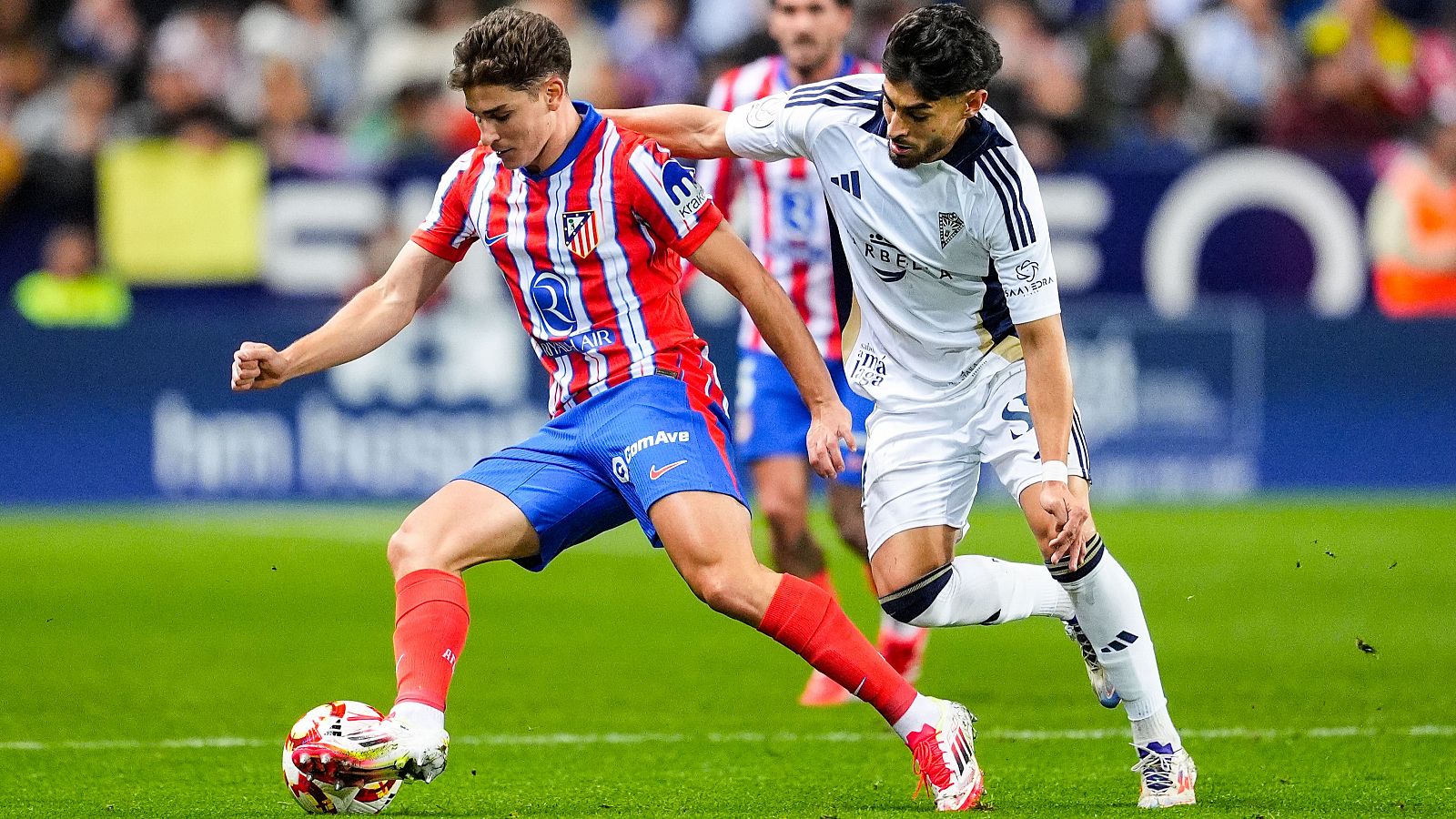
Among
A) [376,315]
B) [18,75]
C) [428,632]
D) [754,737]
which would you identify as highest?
[376,315]

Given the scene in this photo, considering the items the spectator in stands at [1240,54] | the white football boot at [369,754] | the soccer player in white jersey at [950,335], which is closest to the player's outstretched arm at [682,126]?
the soccer player in white jersey at [950,335]

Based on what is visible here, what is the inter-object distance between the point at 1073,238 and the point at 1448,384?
2735 mm

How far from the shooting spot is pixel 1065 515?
5367mm

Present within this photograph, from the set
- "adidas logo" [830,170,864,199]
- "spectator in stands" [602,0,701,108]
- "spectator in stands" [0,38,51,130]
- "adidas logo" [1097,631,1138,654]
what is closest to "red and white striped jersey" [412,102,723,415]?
"adidas logo" [830,170,864,199]

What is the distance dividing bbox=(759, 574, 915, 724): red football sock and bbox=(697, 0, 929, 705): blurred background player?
2129 mm

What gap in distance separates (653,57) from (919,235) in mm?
11101

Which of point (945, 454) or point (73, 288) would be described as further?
point (73, 288)

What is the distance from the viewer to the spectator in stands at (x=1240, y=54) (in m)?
16.6

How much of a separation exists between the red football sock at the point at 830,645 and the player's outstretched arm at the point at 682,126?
1.31 m

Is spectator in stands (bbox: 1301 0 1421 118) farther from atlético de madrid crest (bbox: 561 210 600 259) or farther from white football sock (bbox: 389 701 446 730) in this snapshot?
white football sock (bbox: 389 701 446 730)

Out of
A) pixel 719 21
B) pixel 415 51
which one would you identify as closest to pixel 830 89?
pixel 415 51

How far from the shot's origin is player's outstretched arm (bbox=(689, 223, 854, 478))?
18.8ft

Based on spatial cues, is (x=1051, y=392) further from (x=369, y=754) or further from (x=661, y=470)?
(x=369, y=754)

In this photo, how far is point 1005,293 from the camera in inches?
218
